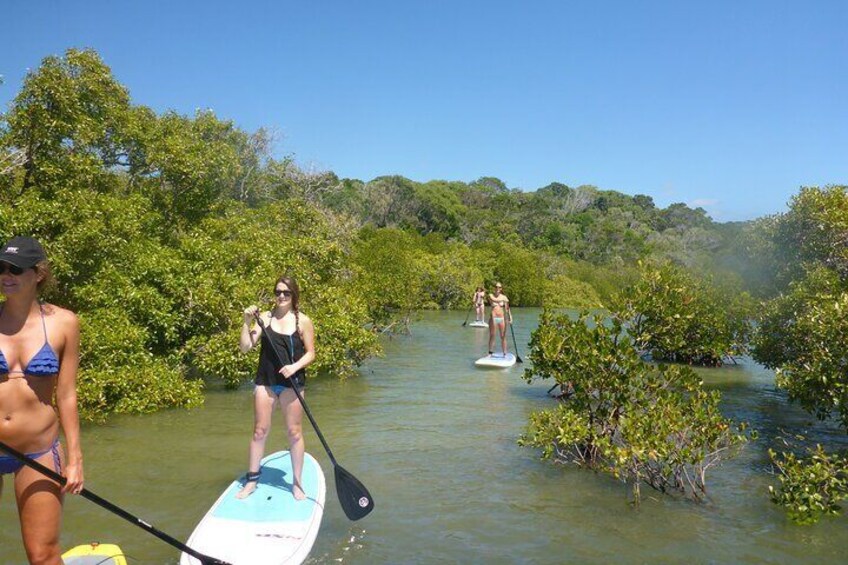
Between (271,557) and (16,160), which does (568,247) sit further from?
(271,557)

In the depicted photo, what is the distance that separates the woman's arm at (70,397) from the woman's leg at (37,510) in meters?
0.10

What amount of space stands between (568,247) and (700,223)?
139 feet

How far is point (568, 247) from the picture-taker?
66.2 metres

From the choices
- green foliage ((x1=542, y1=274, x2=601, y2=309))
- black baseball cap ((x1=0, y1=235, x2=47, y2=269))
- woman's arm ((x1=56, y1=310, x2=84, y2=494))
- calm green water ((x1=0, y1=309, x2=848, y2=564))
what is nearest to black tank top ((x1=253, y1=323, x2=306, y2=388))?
calm green water ((x1=0, y1=309, x2=848, y2=564))

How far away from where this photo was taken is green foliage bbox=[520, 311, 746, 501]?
7547 mm

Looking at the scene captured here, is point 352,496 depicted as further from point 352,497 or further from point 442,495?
point 442,495

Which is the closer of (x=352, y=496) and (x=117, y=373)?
(x=352, y=496)

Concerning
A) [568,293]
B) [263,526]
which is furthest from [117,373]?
[568,293]

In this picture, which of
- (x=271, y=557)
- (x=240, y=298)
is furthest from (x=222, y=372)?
(x=271, y=557)

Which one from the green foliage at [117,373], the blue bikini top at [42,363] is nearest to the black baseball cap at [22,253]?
the blue bikini top at [42,363]

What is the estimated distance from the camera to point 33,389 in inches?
144

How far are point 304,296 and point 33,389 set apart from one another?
37.1 ft

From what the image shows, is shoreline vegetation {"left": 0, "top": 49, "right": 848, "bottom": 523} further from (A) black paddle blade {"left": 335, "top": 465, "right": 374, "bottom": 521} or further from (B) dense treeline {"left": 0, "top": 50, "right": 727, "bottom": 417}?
(A) black paddle blade {"left": 335, "top": 465, "right": 374, "bottom": 521}

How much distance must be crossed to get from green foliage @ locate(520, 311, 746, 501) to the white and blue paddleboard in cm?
324
